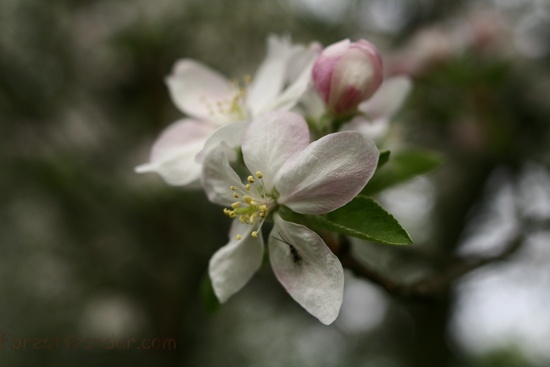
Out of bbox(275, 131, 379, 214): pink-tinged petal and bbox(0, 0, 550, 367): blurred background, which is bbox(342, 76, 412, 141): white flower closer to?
bbox(275, 131, 379, 214): pink-tinged petal

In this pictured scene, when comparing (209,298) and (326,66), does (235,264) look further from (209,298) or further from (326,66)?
(326,66)

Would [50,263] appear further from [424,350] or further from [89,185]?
[424,350]

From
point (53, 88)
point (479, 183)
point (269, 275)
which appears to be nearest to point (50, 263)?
point (53, 88)

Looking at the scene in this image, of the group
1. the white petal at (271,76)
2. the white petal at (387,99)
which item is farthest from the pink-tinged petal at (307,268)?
the white petal at (387,99)

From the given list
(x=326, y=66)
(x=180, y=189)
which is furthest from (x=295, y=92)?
(x=180, y=189)

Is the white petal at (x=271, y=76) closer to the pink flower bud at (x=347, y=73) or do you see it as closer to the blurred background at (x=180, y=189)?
the pink flower bud at (x=347, y=73)

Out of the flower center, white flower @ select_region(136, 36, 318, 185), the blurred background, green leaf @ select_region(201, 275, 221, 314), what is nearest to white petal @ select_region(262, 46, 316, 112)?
white flower @ select_region(136, 36, 318, 185)

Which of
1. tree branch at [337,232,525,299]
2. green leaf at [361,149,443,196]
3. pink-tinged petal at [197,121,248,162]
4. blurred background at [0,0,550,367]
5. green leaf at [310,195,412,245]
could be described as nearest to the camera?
green leaf at [310,195,412,245]

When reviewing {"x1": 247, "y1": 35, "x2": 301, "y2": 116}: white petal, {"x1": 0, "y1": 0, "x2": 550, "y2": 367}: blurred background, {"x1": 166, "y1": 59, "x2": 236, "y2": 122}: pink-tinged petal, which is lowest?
{"x1": 0, "y1": 0, "x2": 550, "y2": 367}: blurred background
